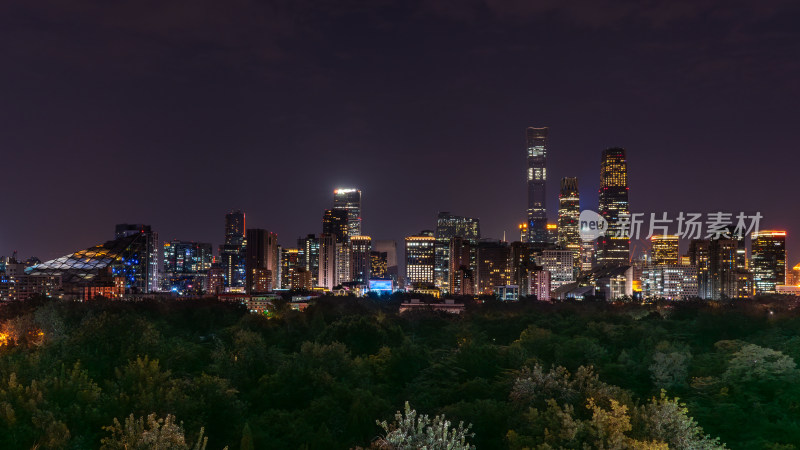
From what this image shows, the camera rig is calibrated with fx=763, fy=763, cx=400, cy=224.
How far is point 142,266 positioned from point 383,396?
165578 mm

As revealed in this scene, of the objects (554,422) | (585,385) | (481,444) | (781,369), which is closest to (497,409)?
(481,444)

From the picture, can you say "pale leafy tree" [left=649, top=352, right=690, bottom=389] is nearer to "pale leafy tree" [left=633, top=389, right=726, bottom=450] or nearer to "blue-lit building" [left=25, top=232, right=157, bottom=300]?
"pale leafy tree" [left=633, top=389, right=726, bottom=450]

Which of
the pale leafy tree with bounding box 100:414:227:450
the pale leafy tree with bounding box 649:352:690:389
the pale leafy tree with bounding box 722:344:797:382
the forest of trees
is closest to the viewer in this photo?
the pale leafy tree with bounding box 100:414:227:450

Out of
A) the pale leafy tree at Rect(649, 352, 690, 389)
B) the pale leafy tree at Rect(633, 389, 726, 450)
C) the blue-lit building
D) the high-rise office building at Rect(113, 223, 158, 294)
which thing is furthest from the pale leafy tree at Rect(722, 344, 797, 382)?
the high-rise office building at Rect(113, 223, 158, 294)

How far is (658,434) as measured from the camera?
22516 millimetres

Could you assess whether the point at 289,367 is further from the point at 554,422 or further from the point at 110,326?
the point at 554,422

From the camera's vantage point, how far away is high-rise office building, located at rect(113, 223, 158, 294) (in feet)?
598

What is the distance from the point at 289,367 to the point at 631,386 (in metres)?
17.7

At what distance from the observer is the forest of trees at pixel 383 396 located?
74.1 ft

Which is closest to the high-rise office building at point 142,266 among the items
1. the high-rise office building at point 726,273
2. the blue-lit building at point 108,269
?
the blue-lit building at point 108,269

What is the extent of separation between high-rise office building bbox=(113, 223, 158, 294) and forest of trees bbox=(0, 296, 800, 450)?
133374mm

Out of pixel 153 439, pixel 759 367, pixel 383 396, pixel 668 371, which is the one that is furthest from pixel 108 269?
pixel 153 439

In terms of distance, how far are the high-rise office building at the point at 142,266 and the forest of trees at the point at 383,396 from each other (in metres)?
133

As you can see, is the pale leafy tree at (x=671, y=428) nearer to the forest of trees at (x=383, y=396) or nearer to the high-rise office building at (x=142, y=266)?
the forest of trees at (x=383, y=396)
